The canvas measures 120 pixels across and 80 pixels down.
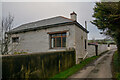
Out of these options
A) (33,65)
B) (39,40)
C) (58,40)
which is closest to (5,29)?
(39,40)

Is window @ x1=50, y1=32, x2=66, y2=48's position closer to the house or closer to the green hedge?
the house

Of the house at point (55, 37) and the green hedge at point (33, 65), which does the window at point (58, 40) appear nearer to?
the house at point (55, 37)

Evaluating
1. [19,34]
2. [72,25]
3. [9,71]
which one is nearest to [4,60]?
[9,71]

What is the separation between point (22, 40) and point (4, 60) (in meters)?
11.2

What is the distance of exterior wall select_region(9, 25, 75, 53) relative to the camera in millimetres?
9727

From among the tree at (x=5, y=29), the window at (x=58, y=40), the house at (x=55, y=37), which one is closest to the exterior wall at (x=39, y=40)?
the house at (x=55, y=37)

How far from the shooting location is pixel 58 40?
10586 mm

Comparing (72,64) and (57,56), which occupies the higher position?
(57,56)

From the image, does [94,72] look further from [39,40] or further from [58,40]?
[39,40]

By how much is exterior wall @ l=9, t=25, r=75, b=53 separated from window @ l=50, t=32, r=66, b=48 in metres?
Answer: 0.54

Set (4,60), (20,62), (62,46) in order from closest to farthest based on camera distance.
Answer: (4,60)
(20,62)
(62,46)

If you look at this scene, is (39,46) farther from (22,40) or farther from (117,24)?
(117,24)

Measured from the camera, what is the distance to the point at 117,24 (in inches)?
272

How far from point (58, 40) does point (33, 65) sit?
21.6ft
